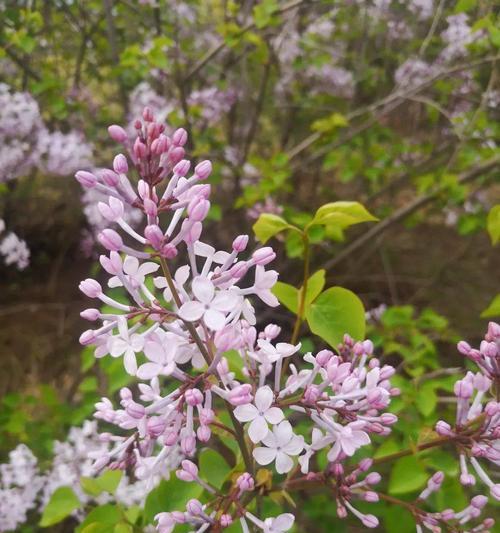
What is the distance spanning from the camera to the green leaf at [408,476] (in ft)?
4.24

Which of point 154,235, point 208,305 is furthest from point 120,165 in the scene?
point 208,305

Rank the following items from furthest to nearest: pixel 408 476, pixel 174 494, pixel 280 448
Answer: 1. pixel 408 476
2. pixel 174 494
3. pixel 280 448

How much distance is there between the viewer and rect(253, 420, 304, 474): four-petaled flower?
33.5 inches

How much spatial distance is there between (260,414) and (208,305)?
19 cm

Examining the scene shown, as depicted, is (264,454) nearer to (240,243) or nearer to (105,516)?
(240,243)

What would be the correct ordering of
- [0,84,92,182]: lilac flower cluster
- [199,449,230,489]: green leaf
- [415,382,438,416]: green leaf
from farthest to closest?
[0,84,92,182]: lilac flower cluster
[415,382,438,416]: green leaf
[199,449,230,489]: green leaf

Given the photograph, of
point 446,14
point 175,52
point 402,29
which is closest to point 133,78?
A: point 175,52

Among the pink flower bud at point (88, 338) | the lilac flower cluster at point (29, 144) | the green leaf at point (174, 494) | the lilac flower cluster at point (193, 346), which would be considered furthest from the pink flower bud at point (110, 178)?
the lilac flower cluster at point (29, 144)

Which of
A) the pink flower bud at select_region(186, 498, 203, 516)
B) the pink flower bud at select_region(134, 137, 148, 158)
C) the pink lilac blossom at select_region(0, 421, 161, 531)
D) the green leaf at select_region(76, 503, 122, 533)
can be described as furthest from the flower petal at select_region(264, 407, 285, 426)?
the pink lilac blossom at select_region(0, 421, 161, 531)

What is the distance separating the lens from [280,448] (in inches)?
34.0

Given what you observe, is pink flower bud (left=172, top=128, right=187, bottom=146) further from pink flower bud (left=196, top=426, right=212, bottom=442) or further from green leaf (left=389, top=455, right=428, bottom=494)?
green leaf (left=389, top=455, right=428, bottom=494)

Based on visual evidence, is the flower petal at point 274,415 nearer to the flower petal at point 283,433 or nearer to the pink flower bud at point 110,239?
the flower petal at point 283,433

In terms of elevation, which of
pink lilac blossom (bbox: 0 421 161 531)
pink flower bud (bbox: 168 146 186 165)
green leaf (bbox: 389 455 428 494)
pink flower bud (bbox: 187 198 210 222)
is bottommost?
→ pink lilac blossom (bbox: 0 421 161 531)

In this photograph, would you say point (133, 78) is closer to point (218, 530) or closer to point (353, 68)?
point (353, 68)
